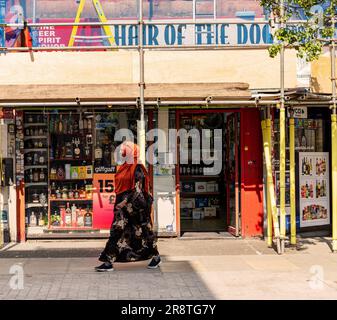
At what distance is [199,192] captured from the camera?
13461mm

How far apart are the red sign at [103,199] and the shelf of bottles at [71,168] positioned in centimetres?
11

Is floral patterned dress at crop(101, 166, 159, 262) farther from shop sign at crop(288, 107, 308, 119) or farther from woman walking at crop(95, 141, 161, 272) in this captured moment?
shop sign at crop(288, 107, 308, 119)

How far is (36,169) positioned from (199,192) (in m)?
3.73

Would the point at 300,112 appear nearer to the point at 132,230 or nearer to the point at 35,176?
the point at 132,230

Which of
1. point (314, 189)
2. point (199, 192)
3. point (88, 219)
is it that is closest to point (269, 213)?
point (314, 189)

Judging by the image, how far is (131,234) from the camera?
341 inches

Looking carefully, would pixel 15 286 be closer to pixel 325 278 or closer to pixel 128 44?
pixel 325 278

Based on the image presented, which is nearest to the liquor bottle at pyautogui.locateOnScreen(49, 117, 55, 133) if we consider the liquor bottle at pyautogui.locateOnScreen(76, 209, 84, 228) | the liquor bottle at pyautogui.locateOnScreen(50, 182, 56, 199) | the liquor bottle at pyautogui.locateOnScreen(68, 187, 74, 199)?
the liquor bottle at pyautogui.locateOnScreen(50, 182, 56, 199)

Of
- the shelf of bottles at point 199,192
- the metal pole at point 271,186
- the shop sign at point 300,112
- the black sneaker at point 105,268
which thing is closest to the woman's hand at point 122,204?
the black sneaker at point 105,268

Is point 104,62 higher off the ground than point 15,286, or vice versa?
point 104,62

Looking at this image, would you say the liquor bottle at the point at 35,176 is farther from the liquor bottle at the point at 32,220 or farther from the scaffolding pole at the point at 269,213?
the scaffolding pole at the point at 269,213

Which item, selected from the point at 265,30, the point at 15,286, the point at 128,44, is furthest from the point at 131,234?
the point at 265,30
